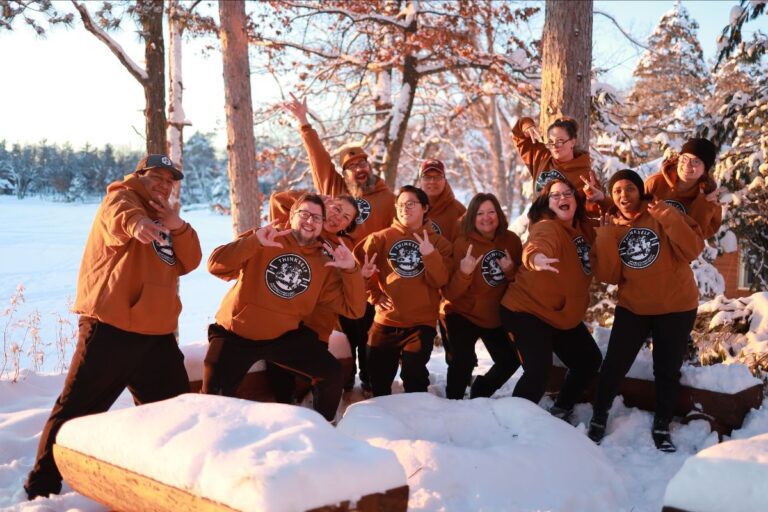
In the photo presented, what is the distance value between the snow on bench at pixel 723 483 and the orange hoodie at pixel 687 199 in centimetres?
224

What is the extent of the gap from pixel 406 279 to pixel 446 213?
1.07 m

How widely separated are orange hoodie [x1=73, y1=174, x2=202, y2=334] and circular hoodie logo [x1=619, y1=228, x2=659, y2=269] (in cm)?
289

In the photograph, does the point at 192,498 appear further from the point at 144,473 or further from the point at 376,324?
the point at 376,324

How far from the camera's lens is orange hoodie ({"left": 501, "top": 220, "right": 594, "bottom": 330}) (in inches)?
184

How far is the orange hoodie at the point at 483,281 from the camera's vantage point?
5035mm

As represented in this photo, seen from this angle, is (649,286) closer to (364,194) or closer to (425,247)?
(425,247)

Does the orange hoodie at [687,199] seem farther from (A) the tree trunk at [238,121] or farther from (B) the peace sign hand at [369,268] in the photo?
(A) the tree trunk at [238,121]

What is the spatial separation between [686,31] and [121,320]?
118ft

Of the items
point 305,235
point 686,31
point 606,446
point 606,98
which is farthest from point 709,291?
point 686,31

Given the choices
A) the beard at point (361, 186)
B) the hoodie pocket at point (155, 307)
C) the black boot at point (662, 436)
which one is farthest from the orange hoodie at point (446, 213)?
the hoodie pocket at point (155, 307)

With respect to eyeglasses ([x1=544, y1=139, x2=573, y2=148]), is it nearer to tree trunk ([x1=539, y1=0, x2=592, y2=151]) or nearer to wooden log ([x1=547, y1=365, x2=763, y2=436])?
tree trunk ([x1=539, y1=0, x2=592, y2=151])

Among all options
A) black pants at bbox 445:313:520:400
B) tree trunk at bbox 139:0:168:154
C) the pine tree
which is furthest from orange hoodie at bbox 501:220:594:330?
the pine tree

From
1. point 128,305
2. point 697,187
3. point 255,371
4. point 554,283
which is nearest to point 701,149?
point 697,187

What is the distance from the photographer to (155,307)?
3836 millimetres
